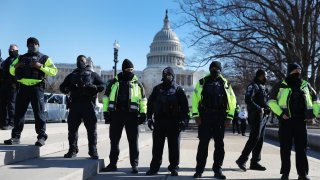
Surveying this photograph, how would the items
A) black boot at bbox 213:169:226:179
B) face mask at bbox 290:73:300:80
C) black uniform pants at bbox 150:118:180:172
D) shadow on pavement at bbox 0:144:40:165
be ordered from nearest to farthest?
shadow on pavement at bbox 0:144:40:165, black boot at bbox 213:169:226:179, face mask at bbox 290:73:300:80, black uniform pants at bbox 150:118:180:172

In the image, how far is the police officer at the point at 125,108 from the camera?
7.04 meters

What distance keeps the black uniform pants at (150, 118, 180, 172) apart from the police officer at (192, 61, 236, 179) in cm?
44

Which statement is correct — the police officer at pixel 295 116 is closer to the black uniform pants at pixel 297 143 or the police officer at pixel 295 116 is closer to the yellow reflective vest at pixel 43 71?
the black uniform pants at pixel 297 143

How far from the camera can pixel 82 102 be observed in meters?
7.20

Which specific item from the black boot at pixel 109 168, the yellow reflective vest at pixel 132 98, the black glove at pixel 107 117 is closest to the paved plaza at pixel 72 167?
the black boot at pixel 109 168

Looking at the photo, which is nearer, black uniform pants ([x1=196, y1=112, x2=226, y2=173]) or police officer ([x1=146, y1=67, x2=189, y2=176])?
black uniform pants ([x1=196, y1=112, x2=226, y2=173])

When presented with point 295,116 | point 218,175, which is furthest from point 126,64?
point 295,116

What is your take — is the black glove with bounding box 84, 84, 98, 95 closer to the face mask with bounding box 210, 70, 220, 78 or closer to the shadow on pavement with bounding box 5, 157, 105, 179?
the shadow on pavement with bounding box 5, 157, 105, 179

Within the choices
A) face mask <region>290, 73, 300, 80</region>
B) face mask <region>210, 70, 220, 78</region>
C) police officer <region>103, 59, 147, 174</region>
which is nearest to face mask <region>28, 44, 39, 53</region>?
police officer <region>103, 59, 147, 174</region>

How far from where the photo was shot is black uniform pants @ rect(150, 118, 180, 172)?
692 centimetres

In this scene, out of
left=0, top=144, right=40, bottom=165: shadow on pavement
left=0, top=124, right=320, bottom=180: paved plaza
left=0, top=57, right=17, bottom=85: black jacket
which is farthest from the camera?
left=0, top=57, right=17, bottom=85: black jacket

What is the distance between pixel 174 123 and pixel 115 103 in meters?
1.07

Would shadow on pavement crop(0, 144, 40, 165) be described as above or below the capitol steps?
above

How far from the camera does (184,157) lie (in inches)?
387
